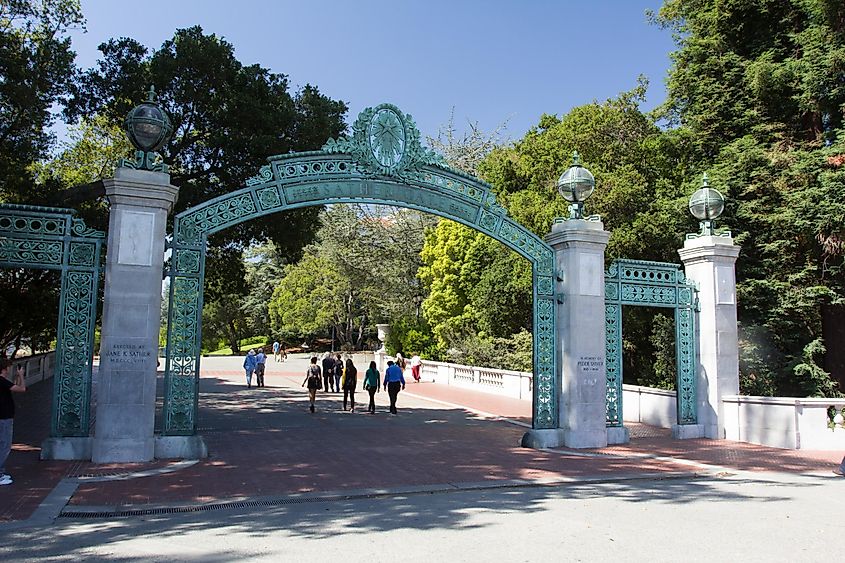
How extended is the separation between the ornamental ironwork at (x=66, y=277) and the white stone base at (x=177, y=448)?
1.11m

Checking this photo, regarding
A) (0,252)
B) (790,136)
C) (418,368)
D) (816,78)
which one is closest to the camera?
(0,252)

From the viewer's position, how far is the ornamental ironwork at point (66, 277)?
9758 millimetres

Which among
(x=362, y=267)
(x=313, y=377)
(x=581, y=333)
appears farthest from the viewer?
(x=362, y=267)

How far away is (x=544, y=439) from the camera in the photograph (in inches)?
465

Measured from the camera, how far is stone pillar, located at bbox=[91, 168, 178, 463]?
31.7 feet

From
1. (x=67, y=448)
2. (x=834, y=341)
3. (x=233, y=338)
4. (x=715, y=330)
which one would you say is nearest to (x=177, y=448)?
(x=67, y=448)

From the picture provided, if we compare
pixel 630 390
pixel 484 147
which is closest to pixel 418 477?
pixel 630 390

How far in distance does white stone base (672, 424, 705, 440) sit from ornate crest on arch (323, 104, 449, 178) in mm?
7281

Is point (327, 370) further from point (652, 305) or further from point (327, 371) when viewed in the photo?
point (652, 305)

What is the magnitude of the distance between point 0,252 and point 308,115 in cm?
826

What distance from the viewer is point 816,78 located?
1848 centimetres

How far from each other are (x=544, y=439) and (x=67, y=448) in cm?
790

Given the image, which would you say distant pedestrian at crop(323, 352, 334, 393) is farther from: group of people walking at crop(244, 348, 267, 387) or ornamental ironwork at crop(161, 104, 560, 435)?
ornamental ironwork at crop(161, 104, 560, 435)

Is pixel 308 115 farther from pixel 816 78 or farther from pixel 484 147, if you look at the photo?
pixel 484 147
